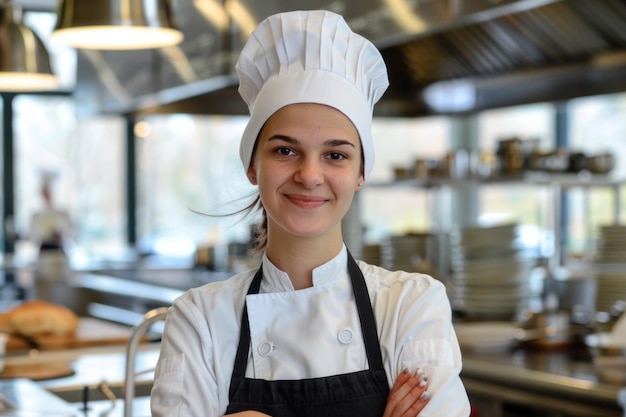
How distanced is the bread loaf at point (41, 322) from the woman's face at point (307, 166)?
6.77 ft

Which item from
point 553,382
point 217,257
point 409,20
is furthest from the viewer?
point 217,257

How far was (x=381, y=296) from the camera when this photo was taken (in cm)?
156

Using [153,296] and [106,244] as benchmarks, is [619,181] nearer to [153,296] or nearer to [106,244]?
[153,296]

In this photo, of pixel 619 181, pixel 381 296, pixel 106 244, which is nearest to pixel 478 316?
pixel 619 181

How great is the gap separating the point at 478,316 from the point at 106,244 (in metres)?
7.01

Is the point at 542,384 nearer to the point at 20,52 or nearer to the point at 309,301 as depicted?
the point at 309,301

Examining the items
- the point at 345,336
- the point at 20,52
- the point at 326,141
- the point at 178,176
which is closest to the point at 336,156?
the point at 326,141

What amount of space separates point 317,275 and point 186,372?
0.24m

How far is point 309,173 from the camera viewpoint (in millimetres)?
1425

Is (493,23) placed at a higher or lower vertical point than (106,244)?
higher

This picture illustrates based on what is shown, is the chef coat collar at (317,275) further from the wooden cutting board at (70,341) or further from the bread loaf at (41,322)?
the bread loaf at (41,322)

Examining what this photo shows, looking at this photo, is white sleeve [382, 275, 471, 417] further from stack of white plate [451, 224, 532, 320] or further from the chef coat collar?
stack of white plate [451, 224, 532, 320]

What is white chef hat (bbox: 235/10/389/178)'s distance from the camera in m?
1.50

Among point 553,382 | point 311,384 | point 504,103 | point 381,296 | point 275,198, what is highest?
point 504,103
